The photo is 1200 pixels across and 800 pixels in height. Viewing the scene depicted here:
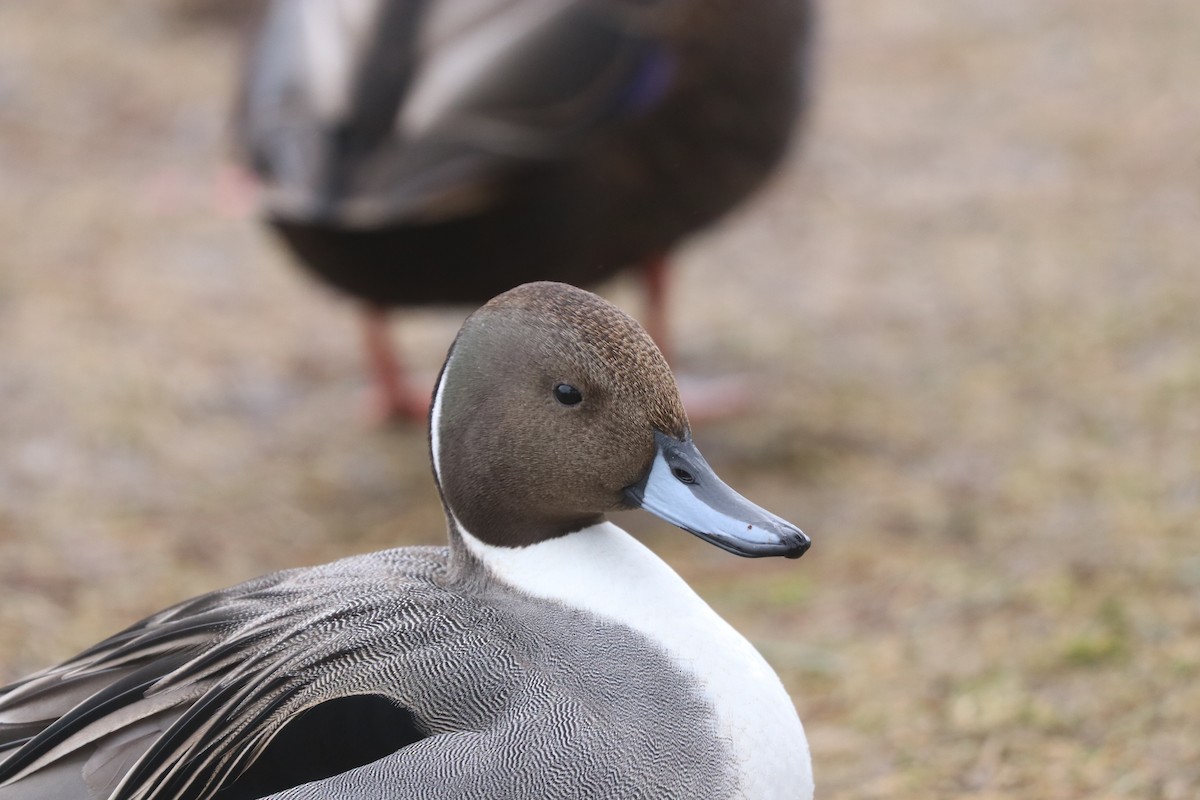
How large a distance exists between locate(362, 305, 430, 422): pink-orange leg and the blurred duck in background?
356 millimetres

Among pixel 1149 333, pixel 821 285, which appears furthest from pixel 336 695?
pixel 821 285

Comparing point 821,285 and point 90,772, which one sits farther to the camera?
point 821,285

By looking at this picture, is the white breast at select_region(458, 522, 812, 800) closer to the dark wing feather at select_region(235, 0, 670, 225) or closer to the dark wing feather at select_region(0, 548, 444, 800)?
the dark wing feather at select_region(0, 548, 444, 800)

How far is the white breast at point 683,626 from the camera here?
5.67 ft

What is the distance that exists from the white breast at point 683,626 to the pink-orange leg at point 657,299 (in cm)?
214

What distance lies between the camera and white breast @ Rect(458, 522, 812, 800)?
1.73 m

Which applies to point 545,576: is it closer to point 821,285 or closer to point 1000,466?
point 1000,466

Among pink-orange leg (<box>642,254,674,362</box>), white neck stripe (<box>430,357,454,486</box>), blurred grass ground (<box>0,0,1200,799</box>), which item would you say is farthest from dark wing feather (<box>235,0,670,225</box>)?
white neck stripe (<box>430,357,454,486</box>)

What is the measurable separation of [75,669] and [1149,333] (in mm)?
3206

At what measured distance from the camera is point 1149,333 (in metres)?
4.20

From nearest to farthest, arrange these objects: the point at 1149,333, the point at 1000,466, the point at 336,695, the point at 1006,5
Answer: the point at 336,695 → the point at 1000,466 → the point at 1149,333 → the point at 1006,5

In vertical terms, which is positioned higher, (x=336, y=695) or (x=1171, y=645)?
(x=336, y=695)

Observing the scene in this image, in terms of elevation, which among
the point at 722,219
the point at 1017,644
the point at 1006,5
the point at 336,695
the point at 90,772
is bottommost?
the point at 1017,644

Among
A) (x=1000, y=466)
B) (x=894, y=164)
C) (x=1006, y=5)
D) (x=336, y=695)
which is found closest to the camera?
(x=336, y=695)
